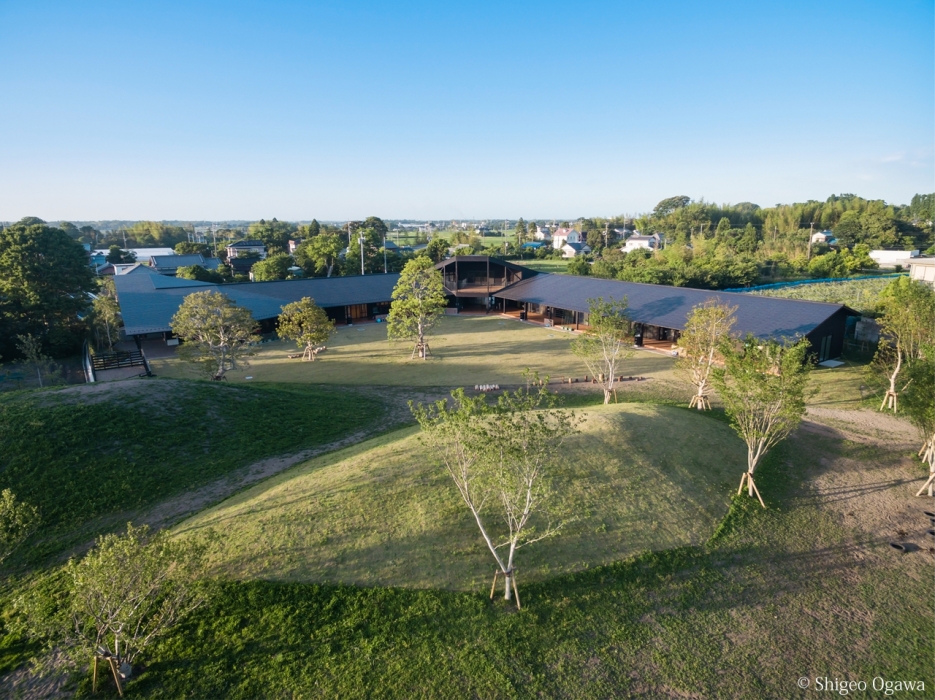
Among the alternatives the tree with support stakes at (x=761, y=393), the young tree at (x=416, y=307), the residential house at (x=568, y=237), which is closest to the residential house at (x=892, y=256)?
the residential house at (x=568, y=237)

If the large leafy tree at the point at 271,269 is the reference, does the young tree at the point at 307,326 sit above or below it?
below

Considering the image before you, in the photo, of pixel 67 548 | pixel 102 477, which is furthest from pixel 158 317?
pixel 67 548

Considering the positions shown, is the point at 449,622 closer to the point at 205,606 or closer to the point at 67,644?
the point at 205,606

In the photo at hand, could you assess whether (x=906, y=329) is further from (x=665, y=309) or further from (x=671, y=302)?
(x=671, y=302)

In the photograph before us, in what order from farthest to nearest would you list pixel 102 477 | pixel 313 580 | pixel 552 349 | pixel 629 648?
pixel 552 349
pixel 102 477
pixel 313 580
pixel 629 648

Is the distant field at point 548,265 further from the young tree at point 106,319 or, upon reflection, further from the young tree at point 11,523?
the young tree at point 11,523

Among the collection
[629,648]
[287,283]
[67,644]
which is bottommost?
[629,648]

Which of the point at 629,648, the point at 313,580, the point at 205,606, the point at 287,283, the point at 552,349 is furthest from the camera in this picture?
the point at 287,283

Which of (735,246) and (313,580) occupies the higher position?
(735,246)
